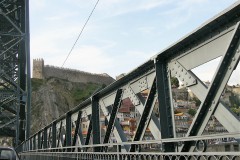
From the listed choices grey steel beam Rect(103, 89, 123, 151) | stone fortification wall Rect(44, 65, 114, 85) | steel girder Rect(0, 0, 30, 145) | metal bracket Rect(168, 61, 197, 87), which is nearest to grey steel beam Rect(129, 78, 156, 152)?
metal bracket Rect(168, 61, 197, 87)

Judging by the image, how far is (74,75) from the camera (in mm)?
134375

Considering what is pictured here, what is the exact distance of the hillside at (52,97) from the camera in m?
115

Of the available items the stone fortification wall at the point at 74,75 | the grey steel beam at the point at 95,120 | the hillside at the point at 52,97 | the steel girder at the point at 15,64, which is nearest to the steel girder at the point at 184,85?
the grey steel beam at the point at 95,120

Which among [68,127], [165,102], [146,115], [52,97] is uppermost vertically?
[52,97]

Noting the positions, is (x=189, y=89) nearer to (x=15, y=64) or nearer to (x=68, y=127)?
(x=68, y=127)

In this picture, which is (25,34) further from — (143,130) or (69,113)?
(143,130)

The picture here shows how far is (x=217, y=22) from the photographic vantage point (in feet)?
15.4

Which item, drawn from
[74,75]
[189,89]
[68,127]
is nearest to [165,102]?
[189,89]

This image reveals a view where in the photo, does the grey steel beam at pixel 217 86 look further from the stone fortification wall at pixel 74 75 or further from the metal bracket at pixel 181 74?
the stone fortification wall at pixel 74 75

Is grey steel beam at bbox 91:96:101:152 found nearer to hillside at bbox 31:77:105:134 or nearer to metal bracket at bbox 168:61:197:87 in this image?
metal bracket at bbox 168:61:197:87

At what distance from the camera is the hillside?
379 feet

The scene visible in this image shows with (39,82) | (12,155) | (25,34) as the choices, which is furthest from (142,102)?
(39,82)

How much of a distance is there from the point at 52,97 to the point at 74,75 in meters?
14.7

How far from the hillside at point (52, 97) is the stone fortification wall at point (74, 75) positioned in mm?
1506
